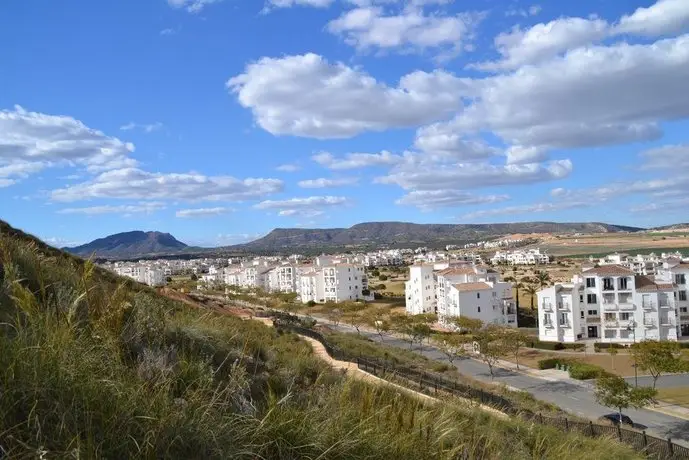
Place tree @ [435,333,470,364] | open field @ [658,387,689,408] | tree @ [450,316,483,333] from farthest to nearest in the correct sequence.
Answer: tree @ [450,316,483,333] < tree @ [435,333,470,364] < open field @ [658,387,689,408]

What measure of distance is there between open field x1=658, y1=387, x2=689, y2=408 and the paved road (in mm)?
2203

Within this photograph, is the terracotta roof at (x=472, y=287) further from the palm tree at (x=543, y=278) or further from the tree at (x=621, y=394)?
the tree at (x=621, y=394)

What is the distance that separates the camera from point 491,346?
39.6 meters

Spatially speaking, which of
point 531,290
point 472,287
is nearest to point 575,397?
point 472,287

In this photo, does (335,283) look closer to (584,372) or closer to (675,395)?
(584,372)

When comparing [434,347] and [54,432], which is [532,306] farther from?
[54,432]

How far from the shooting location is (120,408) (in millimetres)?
2688

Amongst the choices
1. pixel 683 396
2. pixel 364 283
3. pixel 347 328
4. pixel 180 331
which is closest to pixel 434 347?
pixel 347 328

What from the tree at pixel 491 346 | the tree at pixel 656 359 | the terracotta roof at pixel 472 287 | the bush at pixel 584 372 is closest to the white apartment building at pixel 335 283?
the terracotta roof at pixel 472 287

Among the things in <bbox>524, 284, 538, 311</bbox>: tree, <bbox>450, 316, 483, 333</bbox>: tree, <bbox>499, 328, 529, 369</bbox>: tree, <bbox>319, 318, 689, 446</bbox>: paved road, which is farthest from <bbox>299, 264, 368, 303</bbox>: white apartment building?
<bbox>499, 328, 529, 369</bbox>: tree

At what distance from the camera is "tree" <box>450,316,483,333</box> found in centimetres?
5078

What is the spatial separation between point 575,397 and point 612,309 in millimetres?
22969

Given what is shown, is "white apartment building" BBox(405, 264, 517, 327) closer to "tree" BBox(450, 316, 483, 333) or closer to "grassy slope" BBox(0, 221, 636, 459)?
"tree" BBox(450, 316, 483, 333)

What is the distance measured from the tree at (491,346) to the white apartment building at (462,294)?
44.5 feet
